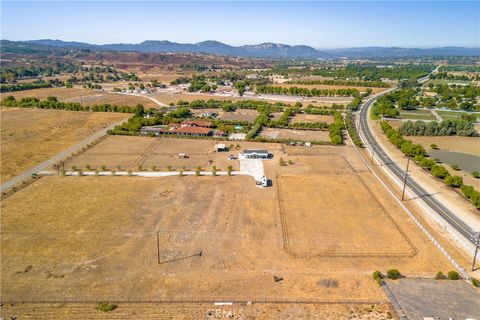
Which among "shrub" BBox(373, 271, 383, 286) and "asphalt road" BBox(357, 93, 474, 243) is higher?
"asphalt road" BBox(357, 93, 474, 243)

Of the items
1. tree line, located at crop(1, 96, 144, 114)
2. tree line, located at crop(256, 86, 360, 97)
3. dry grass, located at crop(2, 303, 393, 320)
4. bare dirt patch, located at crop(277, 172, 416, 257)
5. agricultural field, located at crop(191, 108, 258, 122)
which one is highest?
tree line, located at crop(256, 86, 360, 97)

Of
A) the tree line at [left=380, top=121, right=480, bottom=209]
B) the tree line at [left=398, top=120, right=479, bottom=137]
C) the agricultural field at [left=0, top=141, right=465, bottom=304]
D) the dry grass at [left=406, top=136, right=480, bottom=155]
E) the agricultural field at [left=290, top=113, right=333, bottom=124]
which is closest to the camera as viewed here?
the agricultural field at [left=0, top=141, right=465, bottom=304]

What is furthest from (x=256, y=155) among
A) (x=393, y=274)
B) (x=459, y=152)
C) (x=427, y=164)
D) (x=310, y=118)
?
(x=459, y=152)

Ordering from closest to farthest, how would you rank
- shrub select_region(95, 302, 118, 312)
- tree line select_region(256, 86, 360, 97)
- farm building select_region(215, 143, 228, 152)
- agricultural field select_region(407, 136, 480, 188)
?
shrub select_region(95, 302, 118, 312)
agricultural field select_region(407, 136, 480, 188)
farm building select_region(215, 143, 228, 152)
tree line select_region(256, 86, 360, 97)

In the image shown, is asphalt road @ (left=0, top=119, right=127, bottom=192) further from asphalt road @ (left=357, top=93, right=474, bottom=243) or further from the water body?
the water body

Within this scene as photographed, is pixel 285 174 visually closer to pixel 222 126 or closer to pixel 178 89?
pixel 222 126

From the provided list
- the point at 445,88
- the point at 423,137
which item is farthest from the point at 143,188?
the point at 445,88

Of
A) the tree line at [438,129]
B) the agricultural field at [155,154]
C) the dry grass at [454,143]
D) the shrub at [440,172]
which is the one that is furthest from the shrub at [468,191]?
the tree line at [438,129]

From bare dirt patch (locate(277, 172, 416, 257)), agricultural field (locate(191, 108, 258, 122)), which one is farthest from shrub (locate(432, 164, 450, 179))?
agricultural field (locate(191, 108, 258, 122))
